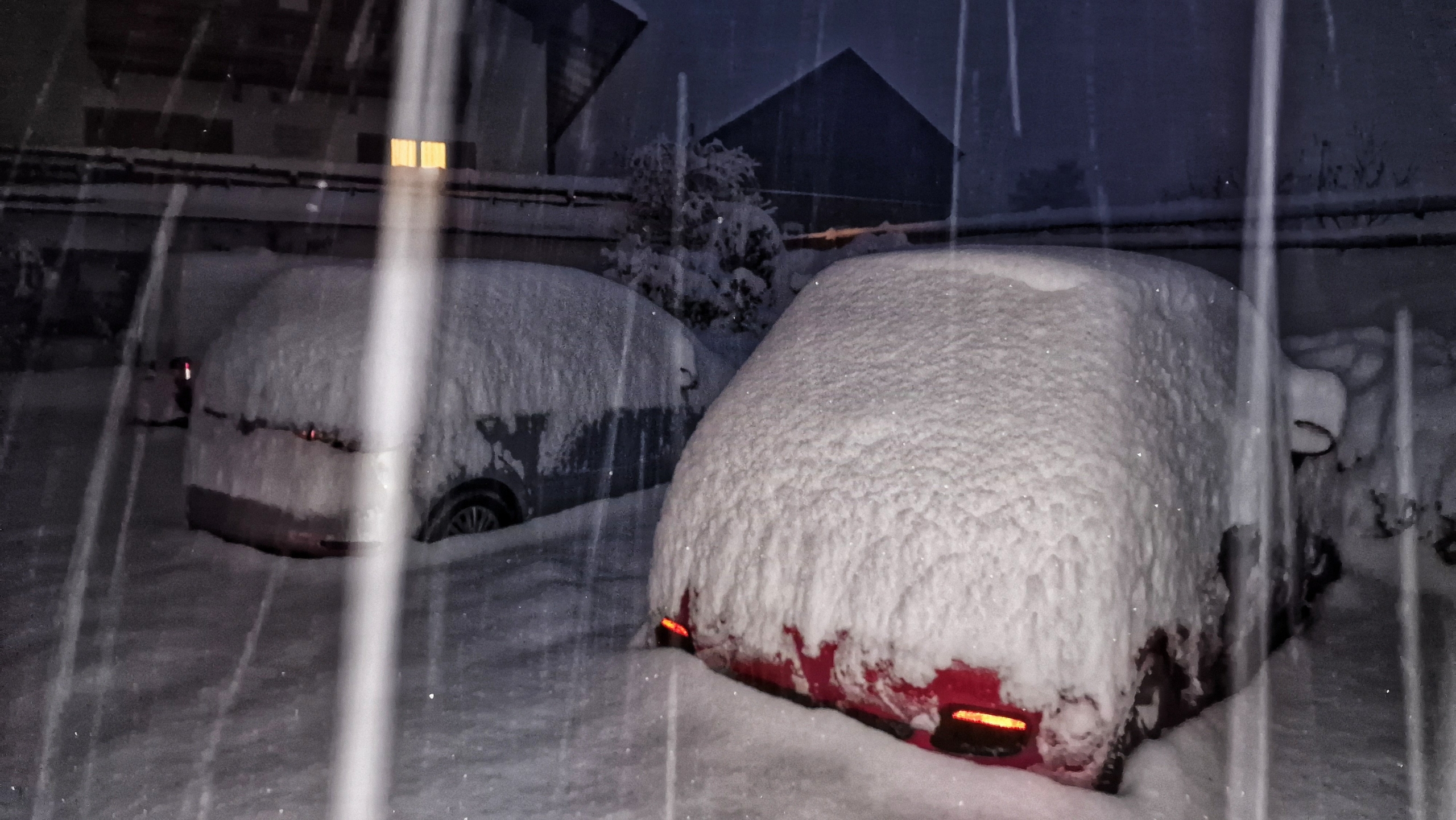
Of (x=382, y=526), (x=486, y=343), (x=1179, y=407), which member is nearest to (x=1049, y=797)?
(x=1179, y=407)

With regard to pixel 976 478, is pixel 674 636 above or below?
below

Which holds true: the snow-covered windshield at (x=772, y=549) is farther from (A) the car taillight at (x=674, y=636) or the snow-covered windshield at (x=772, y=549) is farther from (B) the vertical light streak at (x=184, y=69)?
(B) the vertical light streak at (x=184, y=69)

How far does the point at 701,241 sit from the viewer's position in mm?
15555

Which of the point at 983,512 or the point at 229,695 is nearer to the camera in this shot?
the point at 983,512

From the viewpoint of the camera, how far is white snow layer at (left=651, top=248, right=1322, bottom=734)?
280 centimetres

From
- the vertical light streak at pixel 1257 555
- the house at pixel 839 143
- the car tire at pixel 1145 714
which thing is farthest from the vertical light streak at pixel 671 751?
the house at pixel 839 143

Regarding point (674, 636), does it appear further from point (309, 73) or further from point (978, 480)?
point (309, 73)

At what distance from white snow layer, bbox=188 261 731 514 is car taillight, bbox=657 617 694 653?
2.07 meters

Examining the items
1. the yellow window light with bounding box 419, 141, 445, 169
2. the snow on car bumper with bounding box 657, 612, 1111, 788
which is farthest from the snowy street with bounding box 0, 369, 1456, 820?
the yellow window light with bounding box 419, 141, 445, 169

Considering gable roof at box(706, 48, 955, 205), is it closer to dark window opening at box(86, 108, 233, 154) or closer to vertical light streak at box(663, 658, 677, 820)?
dark window opening at box(86, 108, 233, 154)

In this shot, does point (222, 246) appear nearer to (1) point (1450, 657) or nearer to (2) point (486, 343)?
(2) point (486, 343)

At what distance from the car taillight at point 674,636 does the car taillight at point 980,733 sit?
106cm

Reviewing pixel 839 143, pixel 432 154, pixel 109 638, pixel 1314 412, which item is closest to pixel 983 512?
pixel 1314 412

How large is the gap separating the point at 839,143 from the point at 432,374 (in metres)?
26.9
